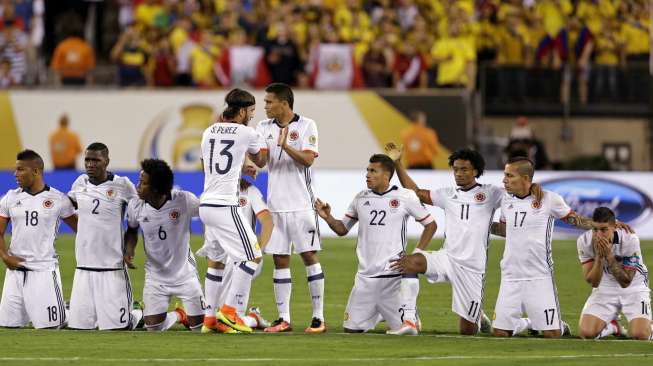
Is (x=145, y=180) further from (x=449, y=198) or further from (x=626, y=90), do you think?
(x=626, y=90)

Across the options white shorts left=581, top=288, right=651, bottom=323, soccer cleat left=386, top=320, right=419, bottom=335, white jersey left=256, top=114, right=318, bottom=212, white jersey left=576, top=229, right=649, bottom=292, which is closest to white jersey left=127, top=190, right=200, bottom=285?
white jersey left=256, top=114, right=318, bottom=212

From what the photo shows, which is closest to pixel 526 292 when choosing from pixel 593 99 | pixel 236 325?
pixel 236 325

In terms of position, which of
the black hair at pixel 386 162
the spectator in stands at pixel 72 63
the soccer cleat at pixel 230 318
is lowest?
the soccer cleat at pixel 230 318

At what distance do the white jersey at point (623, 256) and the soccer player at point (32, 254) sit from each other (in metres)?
5.16

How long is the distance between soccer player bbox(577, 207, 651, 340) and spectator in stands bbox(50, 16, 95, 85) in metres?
17.1

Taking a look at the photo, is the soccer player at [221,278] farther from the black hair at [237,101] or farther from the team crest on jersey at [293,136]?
the black hair at [237,101]

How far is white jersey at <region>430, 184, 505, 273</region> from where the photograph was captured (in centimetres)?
1384

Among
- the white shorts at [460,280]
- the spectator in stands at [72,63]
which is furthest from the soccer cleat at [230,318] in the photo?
the spectator in stands at [72,63]

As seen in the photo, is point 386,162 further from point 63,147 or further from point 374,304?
point 63,147

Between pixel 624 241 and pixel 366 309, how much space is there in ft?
8.57

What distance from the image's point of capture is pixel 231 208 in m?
13.0

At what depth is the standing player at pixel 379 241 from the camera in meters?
13.6

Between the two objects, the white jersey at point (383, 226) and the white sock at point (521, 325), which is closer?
the white sock at point (521, 325)

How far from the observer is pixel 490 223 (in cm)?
1391
